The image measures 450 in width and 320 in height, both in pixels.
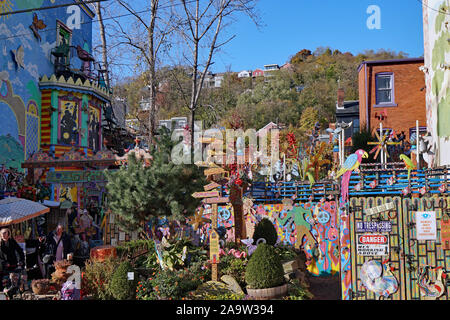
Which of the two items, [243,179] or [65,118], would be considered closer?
[243,179]

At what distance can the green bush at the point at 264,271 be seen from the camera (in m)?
9.66

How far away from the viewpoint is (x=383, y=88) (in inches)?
961

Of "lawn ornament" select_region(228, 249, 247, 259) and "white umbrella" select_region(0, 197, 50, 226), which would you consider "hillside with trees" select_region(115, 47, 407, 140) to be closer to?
"white umbrella" select_region(0, 197, 50, 226)

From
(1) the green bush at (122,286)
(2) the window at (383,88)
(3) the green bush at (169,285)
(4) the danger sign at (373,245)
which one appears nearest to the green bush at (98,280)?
(1) the green bush at (122,286)

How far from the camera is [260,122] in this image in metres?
48.4

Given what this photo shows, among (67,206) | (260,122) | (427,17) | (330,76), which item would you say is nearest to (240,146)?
(67,206)

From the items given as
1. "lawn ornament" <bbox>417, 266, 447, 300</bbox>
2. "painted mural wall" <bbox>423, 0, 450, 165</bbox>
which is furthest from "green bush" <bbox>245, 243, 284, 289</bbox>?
"painted mural wall" <bbox>423, 0, 450, 165</bbox>

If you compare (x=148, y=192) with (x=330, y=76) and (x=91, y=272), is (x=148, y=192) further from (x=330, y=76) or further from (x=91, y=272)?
(x=330, y=76)

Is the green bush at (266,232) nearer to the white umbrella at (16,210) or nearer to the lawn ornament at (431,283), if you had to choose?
the lawn ornament at (431,283)

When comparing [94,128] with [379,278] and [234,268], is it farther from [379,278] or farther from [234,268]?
[379,278]

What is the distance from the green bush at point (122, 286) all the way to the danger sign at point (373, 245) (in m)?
5.13

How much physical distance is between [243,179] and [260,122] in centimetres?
3337

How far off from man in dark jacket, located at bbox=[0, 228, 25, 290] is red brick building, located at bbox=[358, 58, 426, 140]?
738 inches

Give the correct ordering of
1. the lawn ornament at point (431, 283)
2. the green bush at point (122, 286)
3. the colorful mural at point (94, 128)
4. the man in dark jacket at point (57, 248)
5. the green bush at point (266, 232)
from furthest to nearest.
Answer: the colorful mural at point (94, 128)
the green bush at point (266, 232)
the man in dark jacket at point (57, 248)
the green bush at point (122, 286)
the lawn ornament at point (431, 283)
